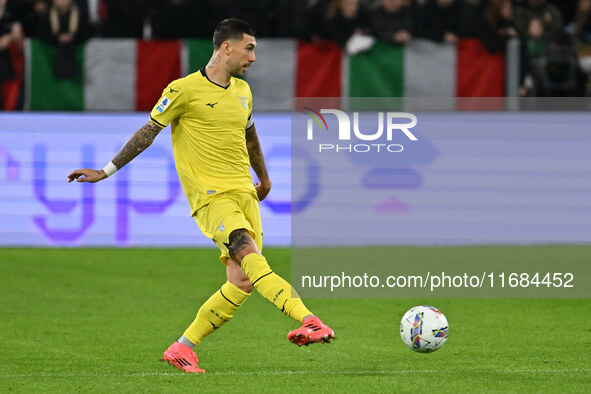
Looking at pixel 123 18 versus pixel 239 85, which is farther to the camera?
pixel 123 18

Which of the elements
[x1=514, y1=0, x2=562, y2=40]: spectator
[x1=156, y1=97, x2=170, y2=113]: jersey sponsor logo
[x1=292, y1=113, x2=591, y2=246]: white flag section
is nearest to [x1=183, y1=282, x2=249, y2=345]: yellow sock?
[x1=156, y1=97, x2=170, y2=113]: jersey sponsor logo

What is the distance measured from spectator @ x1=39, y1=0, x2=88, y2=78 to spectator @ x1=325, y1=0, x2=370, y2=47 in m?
3.15

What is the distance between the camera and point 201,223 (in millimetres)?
6684

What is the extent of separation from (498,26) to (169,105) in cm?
836

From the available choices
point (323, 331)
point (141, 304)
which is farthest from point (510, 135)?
point (323, 331)

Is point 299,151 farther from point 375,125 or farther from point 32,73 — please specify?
point 32,73

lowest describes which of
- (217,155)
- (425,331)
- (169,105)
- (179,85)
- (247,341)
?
(247,341)

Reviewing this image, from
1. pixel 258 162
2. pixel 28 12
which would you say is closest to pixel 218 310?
pixel 258 162

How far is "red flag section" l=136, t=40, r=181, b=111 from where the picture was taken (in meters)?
13.8

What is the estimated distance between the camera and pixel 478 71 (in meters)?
13.7

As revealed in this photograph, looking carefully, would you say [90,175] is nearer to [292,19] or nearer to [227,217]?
[227,217]

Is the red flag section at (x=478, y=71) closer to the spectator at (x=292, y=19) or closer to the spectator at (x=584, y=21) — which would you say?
the spectator at (x=584, y=21)

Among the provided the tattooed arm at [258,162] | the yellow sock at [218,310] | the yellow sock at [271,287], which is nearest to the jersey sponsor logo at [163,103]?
the tattooed arm at [258,162]

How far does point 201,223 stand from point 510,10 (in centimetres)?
884
